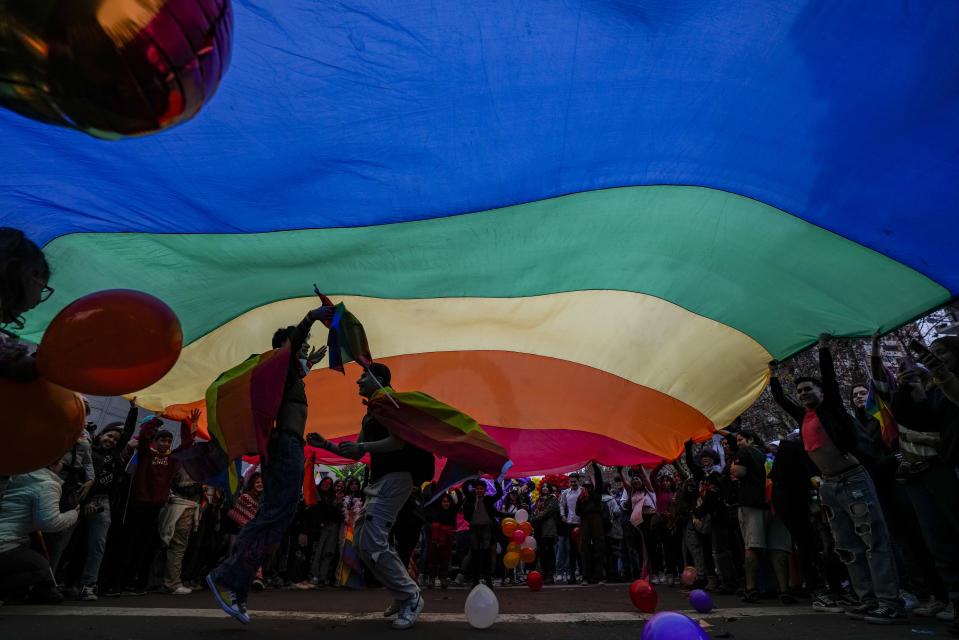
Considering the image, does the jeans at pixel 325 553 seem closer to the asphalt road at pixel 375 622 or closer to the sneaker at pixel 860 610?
the asphalt road at pixel 375 622

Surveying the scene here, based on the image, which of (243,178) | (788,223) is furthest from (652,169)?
(243,178)

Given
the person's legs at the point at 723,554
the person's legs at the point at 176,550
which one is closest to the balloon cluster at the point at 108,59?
the person's legs at the point at 176,550

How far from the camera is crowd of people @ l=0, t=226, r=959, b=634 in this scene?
154 inches

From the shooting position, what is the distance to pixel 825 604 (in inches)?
197

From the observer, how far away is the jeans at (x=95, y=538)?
561 cm

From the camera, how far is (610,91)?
139 inches

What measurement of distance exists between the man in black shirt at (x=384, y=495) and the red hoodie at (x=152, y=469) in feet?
9.56

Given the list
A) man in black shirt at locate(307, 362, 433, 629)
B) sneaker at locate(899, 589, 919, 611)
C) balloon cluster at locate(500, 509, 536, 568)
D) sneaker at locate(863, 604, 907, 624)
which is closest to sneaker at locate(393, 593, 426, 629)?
man in black shirt at locate(307, 362, 433, 629)

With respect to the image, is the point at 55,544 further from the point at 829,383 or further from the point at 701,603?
the point at 829,383

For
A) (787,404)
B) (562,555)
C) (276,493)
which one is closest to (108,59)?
(276,493)

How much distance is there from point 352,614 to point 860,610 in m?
3.61

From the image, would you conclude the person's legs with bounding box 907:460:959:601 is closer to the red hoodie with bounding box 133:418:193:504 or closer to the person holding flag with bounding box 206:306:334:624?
the person holding flag with bounding box 206:306:334:624

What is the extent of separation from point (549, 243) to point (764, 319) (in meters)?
2.10

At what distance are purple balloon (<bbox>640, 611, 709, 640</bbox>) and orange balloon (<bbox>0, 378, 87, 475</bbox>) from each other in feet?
8.14
